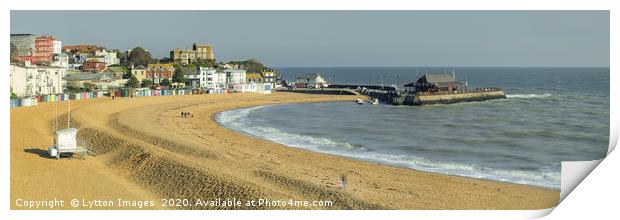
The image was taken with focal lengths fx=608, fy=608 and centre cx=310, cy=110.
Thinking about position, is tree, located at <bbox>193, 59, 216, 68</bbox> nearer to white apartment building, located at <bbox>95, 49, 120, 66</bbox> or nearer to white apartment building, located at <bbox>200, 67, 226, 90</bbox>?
white apartment building, located at <bbox>200, 67, 226, 90</bbox>

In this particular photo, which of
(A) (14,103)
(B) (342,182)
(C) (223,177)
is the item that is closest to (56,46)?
(A) (14,103)

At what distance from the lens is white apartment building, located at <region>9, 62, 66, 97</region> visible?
37.1 metres

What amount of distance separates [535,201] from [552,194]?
115 cm

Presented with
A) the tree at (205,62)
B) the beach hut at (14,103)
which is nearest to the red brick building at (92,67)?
the tree at (205,62)

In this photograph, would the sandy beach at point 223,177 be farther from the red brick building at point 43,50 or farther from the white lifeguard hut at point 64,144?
the red brick building at point 43,50

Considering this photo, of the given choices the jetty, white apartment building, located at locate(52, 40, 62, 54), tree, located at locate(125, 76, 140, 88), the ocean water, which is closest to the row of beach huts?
tree, located at locate(125, 76, 140, 88)

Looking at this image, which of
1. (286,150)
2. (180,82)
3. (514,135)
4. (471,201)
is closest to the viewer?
(471,201)

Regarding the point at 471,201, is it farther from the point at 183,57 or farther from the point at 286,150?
the point at 183,57

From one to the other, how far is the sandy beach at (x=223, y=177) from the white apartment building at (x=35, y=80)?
526 inches

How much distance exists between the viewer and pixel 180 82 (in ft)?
201

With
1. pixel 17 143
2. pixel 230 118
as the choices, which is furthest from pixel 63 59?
pixel 17 143

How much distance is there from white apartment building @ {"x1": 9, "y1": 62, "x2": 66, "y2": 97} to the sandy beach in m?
13.4

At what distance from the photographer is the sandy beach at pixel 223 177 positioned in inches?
562

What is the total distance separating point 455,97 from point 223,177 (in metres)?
41.1
